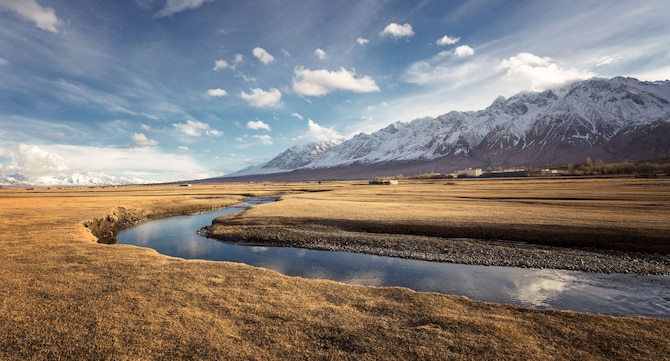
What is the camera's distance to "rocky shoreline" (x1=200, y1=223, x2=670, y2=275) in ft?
65.6

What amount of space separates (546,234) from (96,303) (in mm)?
31357

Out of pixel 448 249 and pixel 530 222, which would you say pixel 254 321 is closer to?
pixel 448 249

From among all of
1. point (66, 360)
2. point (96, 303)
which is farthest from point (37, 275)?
point (66, 360)

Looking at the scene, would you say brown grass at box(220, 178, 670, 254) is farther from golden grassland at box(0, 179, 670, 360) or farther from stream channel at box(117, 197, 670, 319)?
golden grassland at box(0, 179, 670, 360)

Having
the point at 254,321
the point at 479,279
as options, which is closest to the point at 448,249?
the point at 479,279

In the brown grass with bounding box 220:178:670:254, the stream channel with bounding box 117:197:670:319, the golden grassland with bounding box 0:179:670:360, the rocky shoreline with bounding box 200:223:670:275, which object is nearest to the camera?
the golden grassland with bounding box 0:179:670:360

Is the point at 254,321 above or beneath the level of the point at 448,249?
above

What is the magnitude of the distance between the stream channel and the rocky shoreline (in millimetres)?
1096

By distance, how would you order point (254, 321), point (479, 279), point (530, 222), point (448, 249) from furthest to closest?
1. point (530, 222)
2. point (448, 249)
3. point (479, 279)
4. point (254, 321)

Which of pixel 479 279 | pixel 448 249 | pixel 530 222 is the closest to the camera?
pixel 479 279

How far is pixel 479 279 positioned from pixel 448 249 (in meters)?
6.46

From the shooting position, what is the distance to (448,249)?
24.4 metres

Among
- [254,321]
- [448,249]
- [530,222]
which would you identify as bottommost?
[448,249]

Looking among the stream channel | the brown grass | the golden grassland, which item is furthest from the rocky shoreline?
the golden grassland
